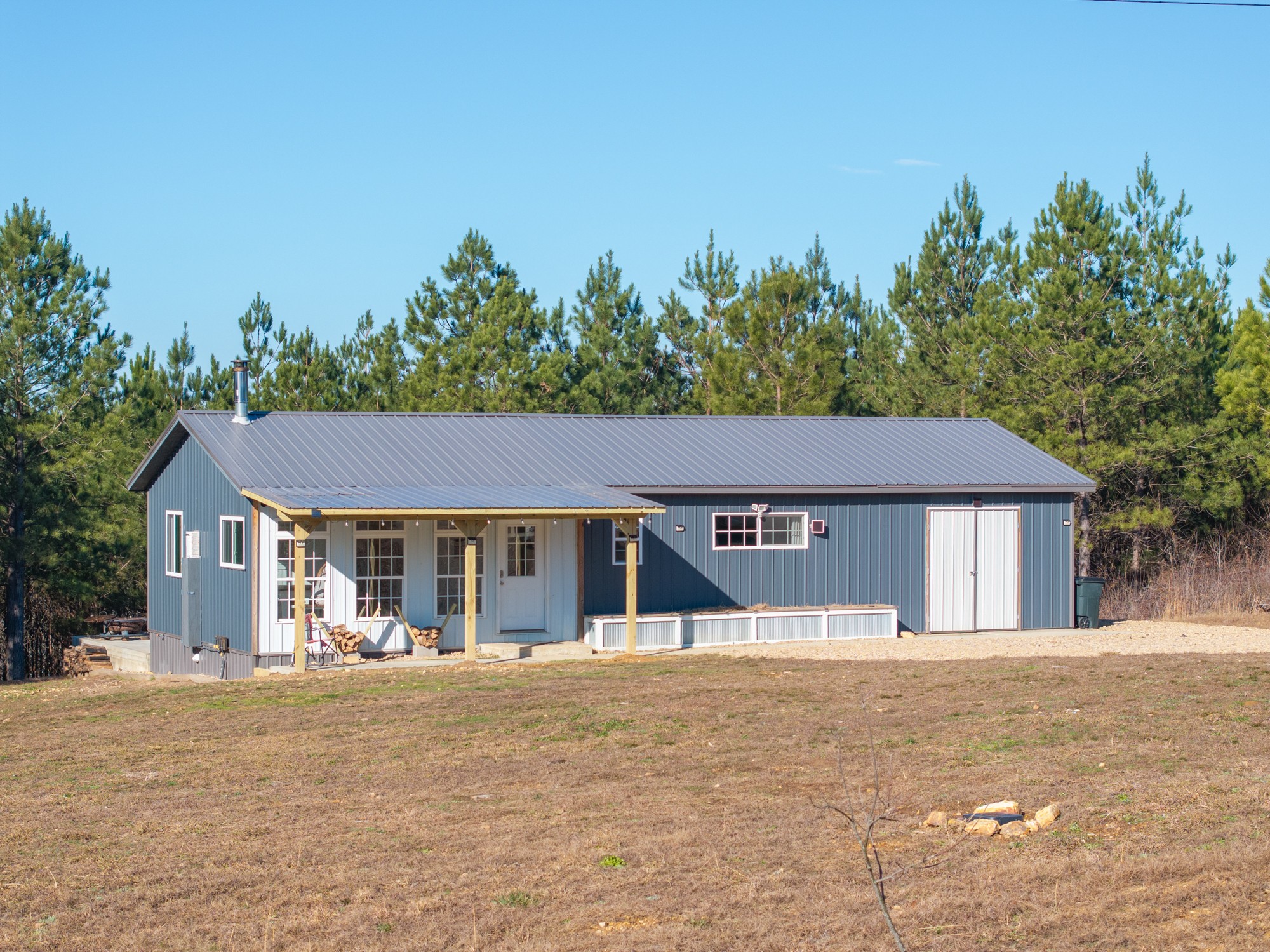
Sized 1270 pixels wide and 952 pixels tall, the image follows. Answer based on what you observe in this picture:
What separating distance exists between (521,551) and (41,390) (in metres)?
13.4

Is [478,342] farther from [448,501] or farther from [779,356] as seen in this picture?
[448,501]

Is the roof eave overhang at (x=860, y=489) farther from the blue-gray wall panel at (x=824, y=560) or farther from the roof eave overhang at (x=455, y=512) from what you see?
the roof eave overhang at (x=455, y=512)

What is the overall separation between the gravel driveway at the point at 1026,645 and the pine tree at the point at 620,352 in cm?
1650

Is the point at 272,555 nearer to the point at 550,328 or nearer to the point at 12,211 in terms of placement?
the point at 12,211

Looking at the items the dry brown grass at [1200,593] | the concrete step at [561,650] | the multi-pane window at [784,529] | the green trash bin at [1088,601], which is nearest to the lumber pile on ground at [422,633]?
the concrete step at [561,650]

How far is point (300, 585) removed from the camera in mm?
Answer: 17266

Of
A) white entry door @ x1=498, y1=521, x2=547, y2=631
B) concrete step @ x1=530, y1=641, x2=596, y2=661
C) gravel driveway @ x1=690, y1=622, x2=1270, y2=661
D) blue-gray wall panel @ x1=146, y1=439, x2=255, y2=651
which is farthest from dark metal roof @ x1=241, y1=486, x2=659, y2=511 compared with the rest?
gravel driveway @ x1=690, y1=622, x2=1270, y2=661

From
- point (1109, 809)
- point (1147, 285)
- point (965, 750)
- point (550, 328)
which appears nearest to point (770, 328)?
point (550, 328)

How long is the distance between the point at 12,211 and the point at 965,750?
23812mm

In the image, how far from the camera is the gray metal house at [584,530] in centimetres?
1895

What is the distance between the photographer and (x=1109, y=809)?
870 cm

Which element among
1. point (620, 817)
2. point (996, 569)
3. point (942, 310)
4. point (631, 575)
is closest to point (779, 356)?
point (942, 310)

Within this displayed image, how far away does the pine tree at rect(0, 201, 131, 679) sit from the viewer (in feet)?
89.9

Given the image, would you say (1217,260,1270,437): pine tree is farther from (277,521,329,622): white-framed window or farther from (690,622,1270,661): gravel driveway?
(277,521,329,622): white-framed window
